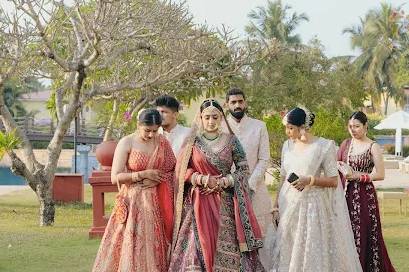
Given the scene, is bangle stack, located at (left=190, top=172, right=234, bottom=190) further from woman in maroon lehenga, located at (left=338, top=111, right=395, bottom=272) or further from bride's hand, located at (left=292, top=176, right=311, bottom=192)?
woman in maroon lehenga, located at (left=338, top=111, right=395, bottom=272)

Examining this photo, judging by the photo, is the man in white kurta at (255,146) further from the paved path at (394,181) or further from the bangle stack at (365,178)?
the paved path at (394,181)

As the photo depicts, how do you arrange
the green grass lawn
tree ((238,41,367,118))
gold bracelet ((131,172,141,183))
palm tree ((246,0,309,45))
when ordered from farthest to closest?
palm tree ((246,0,309,45))
tree ((238,41,367,118))
the green grass lawn
gold bracelet ((131,172,141,183))

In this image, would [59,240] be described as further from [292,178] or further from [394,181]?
[394,181]

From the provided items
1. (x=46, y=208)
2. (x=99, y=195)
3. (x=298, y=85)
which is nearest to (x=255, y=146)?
(x=99, y=195)

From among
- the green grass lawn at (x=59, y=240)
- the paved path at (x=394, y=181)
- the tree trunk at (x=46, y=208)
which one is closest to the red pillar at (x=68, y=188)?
the green grass lawn at (x=59, y=240)

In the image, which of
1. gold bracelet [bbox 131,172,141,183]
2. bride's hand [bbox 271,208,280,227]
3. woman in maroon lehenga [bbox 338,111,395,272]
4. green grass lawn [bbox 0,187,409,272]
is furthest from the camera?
green grass lawn [bbox 0,187,409,272]

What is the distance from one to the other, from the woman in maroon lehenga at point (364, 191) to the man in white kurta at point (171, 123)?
1502 millimetres

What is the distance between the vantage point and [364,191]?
315 inches

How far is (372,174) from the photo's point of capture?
7.95 meters

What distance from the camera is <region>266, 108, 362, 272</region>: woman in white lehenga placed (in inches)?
266

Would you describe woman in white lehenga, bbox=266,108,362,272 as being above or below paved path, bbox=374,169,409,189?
above

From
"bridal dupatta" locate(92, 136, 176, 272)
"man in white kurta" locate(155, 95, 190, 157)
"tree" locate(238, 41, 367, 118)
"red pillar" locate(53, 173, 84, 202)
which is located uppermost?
"tree" locate(238, 41, 367, 118)

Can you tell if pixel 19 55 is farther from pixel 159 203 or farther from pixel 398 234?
pixel 159 203

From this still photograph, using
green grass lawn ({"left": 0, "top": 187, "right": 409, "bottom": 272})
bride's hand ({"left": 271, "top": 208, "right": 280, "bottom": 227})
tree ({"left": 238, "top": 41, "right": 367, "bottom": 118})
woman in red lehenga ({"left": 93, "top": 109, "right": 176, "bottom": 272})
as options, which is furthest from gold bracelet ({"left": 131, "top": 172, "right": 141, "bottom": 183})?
tree ({"left": 238, "top": 41, "right": 367, "bottom": 118})
